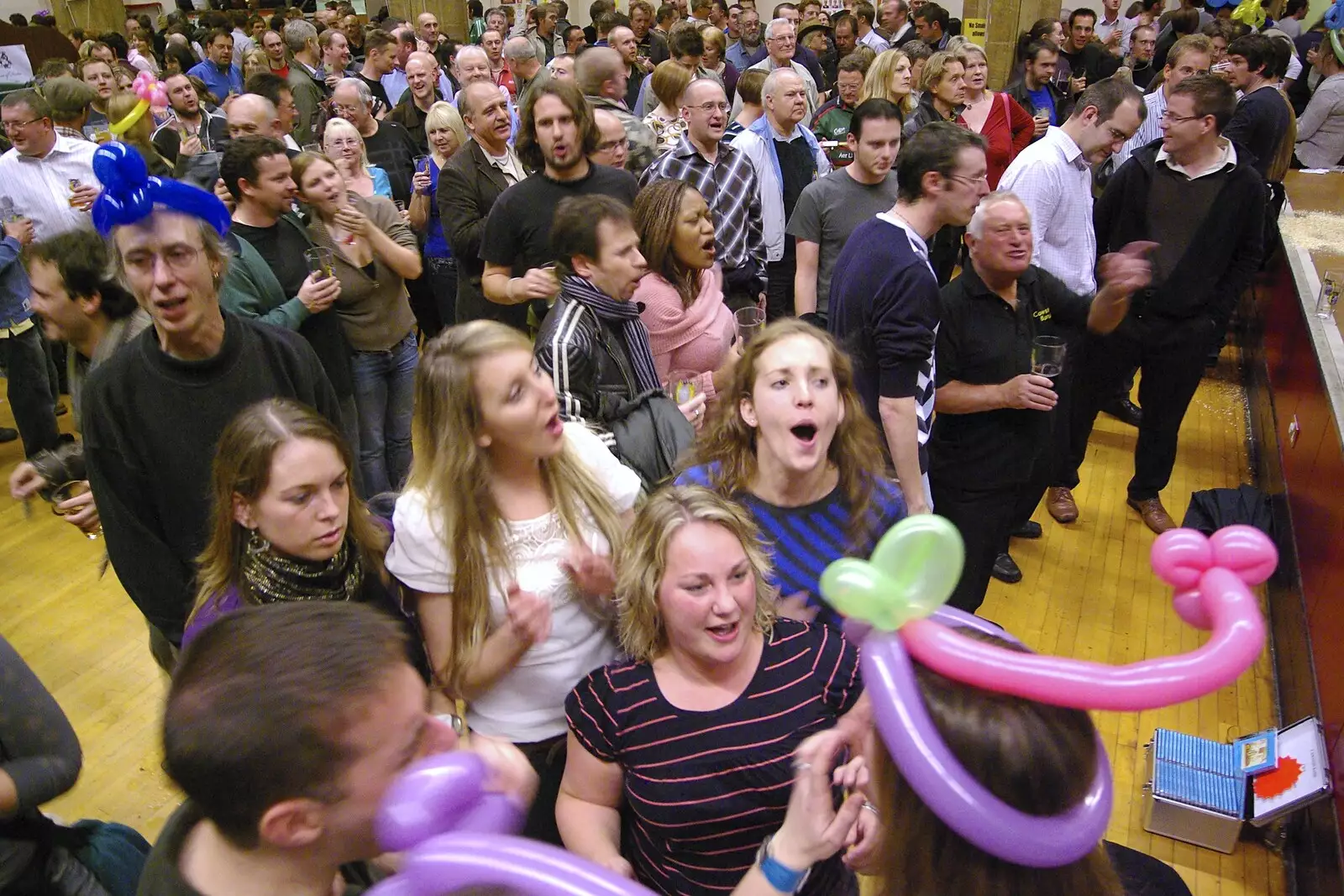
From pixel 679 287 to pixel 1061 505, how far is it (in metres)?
2.29

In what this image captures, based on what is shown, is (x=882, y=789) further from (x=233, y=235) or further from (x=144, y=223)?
(x=233, y=235)

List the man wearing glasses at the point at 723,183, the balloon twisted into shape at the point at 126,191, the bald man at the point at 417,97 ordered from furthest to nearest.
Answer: the bald man at the point at 417,97, the man wearing glasses at the point at 723,183, the balloon twisted into shape at the point at 126,191

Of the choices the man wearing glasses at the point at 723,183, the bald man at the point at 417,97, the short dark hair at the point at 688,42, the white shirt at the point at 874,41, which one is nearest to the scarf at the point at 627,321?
the man wearing glasses at the point at 723,183

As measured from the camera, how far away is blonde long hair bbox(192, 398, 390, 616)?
67.8 inches

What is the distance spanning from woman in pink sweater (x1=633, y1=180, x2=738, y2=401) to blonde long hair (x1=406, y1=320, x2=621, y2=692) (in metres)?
0.97

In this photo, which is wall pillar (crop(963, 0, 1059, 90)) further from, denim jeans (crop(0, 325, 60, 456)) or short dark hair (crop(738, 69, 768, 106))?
denim jeans (crop(0, 325, 60, 456))

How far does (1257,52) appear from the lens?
17.3 feet

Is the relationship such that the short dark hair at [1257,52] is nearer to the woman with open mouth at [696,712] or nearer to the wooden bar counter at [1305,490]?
the wooden bar counter at [1305,490]

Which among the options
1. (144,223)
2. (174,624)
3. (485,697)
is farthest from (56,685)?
(485,697)

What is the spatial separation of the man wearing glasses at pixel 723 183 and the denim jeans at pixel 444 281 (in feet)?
3.83

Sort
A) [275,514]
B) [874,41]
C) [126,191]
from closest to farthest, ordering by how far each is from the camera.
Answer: [275,514] → [126,191] → [874,41]

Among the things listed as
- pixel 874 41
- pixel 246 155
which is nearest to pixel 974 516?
pixel 246 155

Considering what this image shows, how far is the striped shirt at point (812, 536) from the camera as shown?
1890 mm

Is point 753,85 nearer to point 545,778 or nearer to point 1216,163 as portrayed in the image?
point 1216,163
